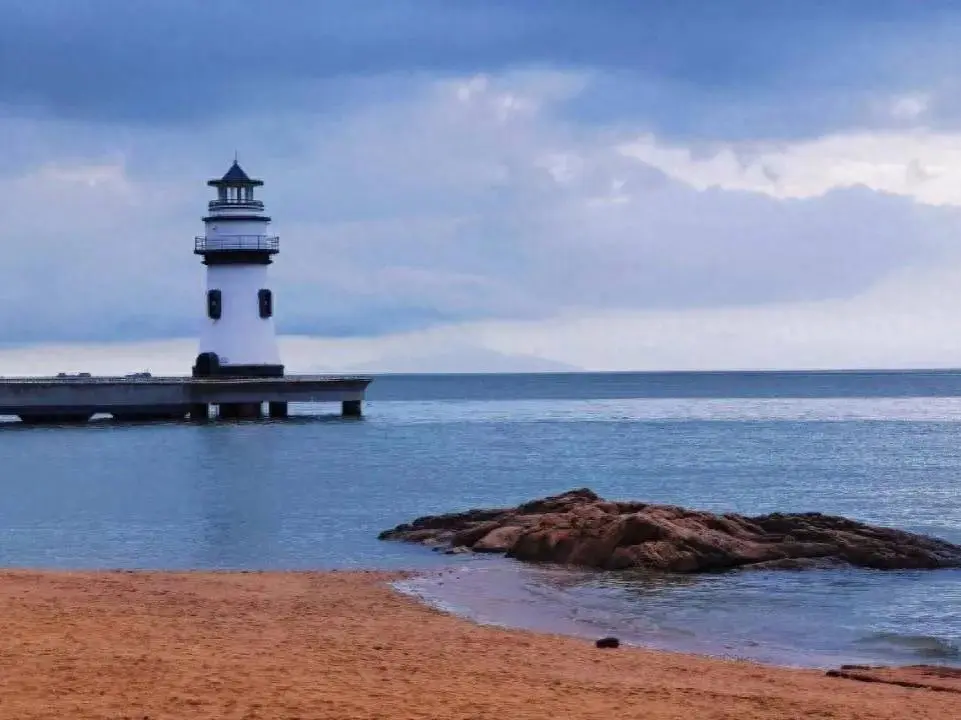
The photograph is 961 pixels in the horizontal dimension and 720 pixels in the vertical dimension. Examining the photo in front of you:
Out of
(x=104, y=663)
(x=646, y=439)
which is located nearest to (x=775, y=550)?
(x=104, y=663)

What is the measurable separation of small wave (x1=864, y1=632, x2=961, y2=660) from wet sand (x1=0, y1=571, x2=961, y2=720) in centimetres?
268

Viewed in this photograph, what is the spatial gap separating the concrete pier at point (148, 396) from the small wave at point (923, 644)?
51.5 m

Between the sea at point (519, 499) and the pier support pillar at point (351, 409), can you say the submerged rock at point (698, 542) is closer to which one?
the sea at point (519, 499)

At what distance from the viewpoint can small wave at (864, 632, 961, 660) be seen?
54.5 ft

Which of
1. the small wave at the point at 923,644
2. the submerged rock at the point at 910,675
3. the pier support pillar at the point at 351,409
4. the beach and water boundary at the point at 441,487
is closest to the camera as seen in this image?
the submerged rock at the point at 910,675

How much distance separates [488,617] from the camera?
18203mm

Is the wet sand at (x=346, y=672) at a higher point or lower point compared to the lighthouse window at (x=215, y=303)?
lower

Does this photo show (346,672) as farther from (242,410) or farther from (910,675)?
(242,410)

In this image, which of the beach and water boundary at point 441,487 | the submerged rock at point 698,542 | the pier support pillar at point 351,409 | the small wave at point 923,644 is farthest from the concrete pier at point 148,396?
the small wave at point 923,644

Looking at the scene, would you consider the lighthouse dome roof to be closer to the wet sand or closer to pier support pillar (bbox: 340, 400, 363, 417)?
pier support pillar (bbox: 340, 400, 363, 417)

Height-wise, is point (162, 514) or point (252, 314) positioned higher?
point (252, 314)

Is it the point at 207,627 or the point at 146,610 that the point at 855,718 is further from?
the point at 146,610

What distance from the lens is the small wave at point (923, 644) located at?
655 inches

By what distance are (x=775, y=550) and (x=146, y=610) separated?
11.3 m
